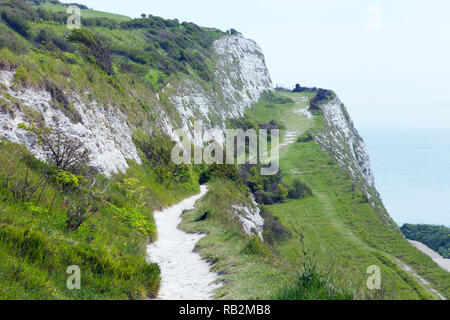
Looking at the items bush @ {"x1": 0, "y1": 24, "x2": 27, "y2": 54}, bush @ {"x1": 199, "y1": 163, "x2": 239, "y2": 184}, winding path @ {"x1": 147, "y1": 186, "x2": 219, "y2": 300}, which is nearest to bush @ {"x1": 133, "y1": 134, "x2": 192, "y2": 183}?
bush @ {"x1": 199, "y1": 163, "x2": 239, "y2": 184}

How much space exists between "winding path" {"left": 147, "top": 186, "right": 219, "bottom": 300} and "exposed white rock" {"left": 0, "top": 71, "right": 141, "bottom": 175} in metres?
5.51

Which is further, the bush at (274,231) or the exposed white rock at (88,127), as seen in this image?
the bush at (274,231)

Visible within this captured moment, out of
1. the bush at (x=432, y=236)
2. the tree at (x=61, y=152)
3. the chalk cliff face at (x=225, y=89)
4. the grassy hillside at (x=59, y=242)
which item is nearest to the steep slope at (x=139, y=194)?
the grassy hillside at (x=59, y=242)

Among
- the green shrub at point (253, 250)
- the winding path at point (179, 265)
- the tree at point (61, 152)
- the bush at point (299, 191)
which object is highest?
the tree at point (61, 152)

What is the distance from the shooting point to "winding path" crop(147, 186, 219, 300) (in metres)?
8.30

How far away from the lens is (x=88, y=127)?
19.0m

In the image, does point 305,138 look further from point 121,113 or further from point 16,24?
point 16,24

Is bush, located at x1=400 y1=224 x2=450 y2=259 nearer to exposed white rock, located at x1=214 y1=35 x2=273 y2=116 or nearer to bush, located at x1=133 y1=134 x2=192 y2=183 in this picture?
exposed white rock, located at x1=214 y1=35 x2=273 y2=116

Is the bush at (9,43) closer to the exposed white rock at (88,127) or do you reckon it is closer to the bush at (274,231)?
the exposed white rock at (88,127)

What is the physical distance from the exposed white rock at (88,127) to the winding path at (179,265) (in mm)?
5510

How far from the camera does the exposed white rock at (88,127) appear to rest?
12.9 meters

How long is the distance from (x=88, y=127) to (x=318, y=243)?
22.3 metres

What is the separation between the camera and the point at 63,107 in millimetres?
→ 17562

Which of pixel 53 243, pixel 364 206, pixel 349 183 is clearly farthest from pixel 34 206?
pixel 349 183
